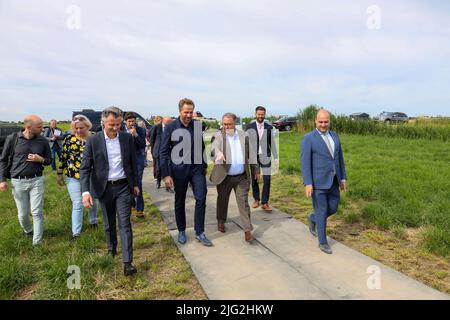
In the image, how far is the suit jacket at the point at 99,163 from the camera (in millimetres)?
3729

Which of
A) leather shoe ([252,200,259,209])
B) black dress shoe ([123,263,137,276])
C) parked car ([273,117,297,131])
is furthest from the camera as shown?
parked car ([273,117,297,131])

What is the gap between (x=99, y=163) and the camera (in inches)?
147

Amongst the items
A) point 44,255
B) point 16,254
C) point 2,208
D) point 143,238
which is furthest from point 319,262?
point 2,208

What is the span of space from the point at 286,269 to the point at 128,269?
1775 mm

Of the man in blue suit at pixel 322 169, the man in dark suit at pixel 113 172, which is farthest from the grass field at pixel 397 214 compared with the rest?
the man in dark suit at pixel 113 172

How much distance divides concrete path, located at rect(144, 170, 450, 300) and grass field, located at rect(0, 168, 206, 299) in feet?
0.71

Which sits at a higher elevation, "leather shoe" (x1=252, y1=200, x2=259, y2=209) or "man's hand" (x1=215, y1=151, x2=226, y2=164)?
"man's hand" (x1=215, y1=151, x2=226, y2=164)

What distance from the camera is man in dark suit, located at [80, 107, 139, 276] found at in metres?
3.68

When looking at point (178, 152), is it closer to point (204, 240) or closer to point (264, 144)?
point (204, 240)

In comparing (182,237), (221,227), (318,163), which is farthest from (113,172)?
(318,163)

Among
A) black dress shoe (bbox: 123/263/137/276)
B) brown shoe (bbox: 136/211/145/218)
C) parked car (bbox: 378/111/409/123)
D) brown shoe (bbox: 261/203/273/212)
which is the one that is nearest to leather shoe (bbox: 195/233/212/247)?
black dress shoe (bbox: 123/263/137/276)

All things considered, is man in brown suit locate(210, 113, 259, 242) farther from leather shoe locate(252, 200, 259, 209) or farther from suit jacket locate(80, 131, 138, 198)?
leather shoe locate(252, 200, 259, 209)

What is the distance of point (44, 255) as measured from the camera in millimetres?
4227
